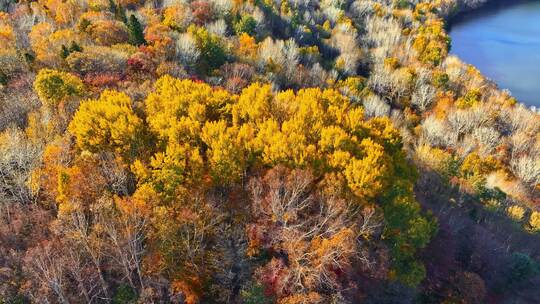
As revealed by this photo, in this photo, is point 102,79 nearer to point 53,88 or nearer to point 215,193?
point 53,88

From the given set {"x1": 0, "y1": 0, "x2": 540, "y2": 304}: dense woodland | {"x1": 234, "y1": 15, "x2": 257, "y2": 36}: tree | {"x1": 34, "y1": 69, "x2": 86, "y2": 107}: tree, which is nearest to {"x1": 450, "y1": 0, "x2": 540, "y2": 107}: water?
{"x1": 0, "y1": 0, "x2": 540, "y2": 304}: dense woodland

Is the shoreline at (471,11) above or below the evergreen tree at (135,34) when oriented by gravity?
below

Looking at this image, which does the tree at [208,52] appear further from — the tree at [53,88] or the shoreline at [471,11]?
the shoreline at [471,11]

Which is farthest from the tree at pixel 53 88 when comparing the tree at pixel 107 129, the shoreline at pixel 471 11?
the shoreline at pixel 471 11

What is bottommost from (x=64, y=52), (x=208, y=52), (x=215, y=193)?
(x=215, y=193)

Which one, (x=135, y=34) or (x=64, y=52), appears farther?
(x=135, y=34)

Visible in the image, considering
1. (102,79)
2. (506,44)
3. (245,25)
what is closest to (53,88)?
(102,79)
